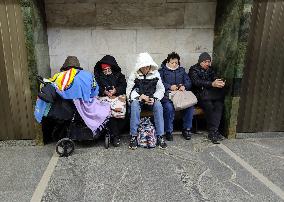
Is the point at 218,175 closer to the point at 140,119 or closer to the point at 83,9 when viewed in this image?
the point at 140,119

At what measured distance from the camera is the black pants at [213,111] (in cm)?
489

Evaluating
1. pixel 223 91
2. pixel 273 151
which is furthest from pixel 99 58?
pixel 273 151

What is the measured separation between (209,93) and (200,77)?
13.0 inches

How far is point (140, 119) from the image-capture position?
4758 mm

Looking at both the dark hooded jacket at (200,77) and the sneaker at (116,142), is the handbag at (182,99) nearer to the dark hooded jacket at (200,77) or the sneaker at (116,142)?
the dark hooded jacket at (200,77)

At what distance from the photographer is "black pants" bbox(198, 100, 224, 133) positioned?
489 cm

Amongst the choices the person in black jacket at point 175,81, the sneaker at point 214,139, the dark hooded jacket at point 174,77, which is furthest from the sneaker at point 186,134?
the dark hooded jacket at point 174,77

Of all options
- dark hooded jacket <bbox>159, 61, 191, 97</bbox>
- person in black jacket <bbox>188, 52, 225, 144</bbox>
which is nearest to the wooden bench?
person in black jacket <bbox>188, 52, 225, 144</bbox>

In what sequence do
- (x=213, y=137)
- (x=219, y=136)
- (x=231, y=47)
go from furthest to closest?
(x=219, y=136) < (x=213, y=137) < (x=231, y=47)

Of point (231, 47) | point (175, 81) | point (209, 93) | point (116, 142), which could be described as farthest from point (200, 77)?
point (116, 142)

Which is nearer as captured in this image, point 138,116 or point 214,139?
point 138,116

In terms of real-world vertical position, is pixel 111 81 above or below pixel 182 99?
above

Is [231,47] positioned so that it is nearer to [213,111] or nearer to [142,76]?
[213,111]

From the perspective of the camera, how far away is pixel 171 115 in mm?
4770
